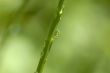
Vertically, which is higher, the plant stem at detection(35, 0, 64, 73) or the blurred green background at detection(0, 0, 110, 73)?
the plant stem at detection(35, 0, 64, 73)

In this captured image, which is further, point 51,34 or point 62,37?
point 62,37

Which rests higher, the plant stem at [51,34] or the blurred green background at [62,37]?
the plant stem at [51,34]

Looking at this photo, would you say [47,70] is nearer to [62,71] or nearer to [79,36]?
[62,71]

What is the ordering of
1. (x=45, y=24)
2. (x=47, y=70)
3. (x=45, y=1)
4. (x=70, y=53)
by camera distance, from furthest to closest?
(x=45, y=1) → (x=45, y=24) → (x=70, y=53) → (x=47, y=70)

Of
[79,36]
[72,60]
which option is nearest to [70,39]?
[79,36]

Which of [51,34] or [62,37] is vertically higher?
[51,34]

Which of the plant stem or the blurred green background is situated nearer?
the plant stem

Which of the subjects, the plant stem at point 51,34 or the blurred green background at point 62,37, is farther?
the blurred green background at point 62,37

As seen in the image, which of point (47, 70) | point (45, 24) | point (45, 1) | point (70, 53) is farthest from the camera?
point (45, 1)
